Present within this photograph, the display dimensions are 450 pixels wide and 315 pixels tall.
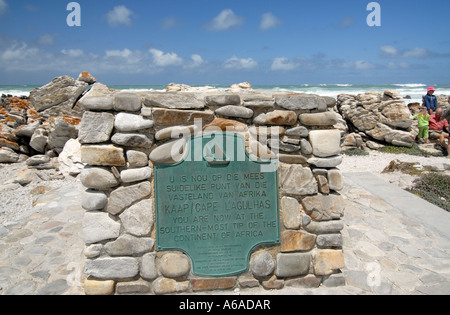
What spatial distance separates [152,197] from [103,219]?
402 millimetres

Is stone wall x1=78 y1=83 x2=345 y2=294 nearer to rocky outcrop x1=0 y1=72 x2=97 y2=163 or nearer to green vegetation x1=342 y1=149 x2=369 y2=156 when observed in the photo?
rocky outcrop x1=0 y1=72 x2=97 y2=163

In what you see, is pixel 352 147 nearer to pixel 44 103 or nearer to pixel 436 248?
pixel 436 248

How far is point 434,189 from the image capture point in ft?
18.3

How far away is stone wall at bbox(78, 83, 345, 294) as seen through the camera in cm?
250

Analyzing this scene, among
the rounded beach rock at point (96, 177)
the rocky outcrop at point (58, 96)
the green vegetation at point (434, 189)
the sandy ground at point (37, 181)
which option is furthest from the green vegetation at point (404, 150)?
the rounded beach rock at point (96, 177)

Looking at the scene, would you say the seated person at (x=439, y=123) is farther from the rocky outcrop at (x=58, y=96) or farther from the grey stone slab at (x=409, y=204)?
the rocky outcrop at (x=58, y=96)

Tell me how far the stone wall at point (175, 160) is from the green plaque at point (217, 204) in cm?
7

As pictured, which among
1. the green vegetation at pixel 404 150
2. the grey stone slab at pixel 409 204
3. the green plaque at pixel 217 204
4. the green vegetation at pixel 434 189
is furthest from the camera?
the green vegetation at pixel 404 150

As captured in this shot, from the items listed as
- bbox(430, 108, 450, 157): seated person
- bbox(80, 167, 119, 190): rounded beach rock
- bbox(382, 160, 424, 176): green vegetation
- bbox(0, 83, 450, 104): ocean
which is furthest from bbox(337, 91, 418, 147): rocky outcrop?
bbox(0, 83, 450, 104): ocean

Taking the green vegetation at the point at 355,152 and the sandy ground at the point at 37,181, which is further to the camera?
the green vegetation at the point at 355,152

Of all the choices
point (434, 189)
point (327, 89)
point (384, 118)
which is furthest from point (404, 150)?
point (327, 89)

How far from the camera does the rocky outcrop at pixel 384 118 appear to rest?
9.86m

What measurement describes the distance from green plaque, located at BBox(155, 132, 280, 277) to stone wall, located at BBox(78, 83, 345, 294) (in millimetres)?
72

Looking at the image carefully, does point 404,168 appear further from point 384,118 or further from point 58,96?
point 58,96
